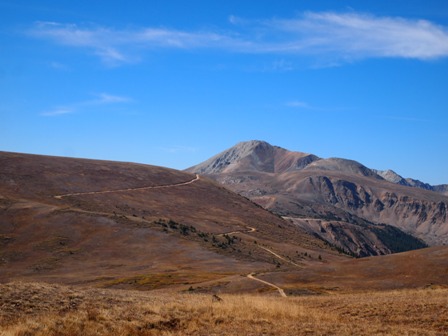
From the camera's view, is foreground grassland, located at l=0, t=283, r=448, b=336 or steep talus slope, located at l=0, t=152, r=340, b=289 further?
steep talus slope, located at l=0, t=152, r=340, b=289

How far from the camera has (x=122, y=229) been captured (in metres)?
77.8

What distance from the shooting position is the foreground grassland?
16031 mm

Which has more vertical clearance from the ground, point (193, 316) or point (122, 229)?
point (193, 316)

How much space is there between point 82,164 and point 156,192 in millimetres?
25167

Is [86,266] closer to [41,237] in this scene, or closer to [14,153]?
[41,237]

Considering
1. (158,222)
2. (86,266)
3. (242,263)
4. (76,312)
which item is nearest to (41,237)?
(86,266)

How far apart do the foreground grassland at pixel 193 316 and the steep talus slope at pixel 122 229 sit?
69.2ft

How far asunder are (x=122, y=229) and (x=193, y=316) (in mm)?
61212

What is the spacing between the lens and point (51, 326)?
51.0 feet

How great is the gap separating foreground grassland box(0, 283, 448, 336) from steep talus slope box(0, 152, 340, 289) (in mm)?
21092

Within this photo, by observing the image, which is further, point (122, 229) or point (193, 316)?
point (122, 229)

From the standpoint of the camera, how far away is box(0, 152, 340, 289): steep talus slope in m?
58.4

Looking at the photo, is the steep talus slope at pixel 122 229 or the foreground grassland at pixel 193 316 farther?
the steep talus slope at pixel 122 229

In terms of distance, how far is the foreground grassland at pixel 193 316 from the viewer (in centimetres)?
1603
